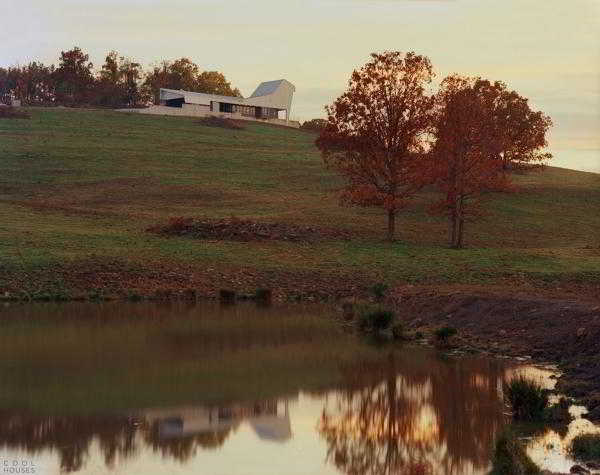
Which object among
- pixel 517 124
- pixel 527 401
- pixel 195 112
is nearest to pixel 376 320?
pixel 527 401

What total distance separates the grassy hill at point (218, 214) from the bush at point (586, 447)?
2656 centimetres

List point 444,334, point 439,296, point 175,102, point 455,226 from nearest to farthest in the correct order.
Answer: point 444,334 < point 439,296 < point 455,226 < point 175,102

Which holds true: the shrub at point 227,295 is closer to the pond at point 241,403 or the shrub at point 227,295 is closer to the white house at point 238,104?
the pond at point 241,403

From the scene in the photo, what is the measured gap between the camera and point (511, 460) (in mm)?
13914

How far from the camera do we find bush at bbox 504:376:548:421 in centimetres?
1822

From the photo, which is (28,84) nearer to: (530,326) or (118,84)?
(118,84)

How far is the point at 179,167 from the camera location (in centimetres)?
8356

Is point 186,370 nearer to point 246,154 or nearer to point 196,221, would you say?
point 196,221

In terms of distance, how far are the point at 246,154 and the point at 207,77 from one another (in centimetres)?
8763

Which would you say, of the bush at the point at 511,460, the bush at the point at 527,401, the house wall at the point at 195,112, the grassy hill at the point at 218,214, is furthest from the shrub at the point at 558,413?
the house wall at the point at 195,112

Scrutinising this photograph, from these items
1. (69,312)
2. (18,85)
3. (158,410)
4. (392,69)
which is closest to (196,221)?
(392,69)

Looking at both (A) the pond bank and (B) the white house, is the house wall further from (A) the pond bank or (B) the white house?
(A) the pond bank

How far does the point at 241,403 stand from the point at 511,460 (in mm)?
7427

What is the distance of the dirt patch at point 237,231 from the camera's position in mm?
51344
